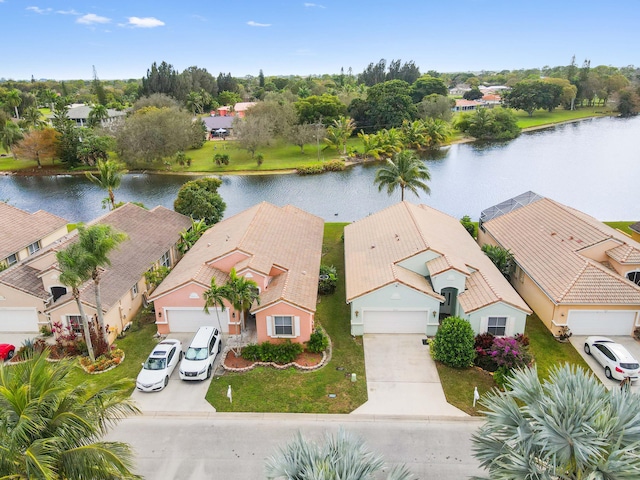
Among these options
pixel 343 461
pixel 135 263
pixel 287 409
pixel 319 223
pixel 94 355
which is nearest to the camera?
pixel 343 461

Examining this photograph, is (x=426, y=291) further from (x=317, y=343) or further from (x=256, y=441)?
(x=256, y=441)

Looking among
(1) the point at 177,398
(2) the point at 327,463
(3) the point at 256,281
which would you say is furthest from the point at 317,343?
(2) the point at 327,463

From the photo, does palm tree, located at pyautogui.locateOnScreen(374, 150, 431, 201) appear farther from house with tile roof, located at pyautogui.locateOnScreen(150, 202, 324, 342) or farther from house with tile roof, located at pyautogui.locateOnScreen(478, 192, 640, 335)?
house with tile roof, located at pyautogui.locateOnScreen(150, 202, 324, 342)

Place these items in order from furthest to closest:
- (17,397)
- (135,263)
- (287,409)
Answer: (135,263), (287,409), (17,397)

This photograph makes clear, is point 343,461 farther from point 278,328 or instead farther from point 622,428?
point 278,328

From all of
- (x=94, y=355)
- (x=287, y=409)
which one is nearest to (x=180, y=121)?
(x=94, y=355)

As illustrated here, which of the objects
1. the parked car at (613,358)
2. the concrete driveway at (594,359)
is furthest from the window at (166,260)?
the parked car at (613,358)

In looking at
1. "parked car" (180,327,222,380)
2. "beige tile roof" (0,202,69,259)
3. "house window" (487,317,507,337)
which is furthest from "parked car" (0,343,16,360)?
"house window" (487,317,507,337)
